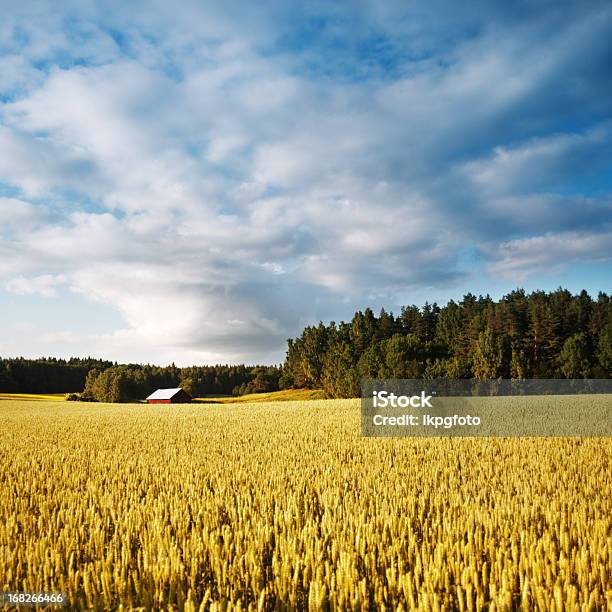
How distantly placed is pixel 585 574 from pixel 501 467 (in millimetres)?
6155

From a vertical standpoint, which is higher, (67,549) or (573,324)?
(573,324)

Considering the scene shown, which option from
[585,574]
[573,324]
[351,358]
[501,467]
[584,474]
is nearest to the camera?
[585,574]

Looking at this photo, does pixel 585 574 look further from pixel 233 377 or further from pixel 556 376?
pixel 233 377

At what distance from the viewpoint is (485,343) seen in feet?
223

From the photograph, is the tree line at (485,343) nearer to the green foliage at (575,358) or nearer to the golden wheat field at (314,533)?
the green foliage at (575,358)

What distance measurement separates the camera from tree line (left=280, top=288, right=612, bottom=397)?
6744 centimetres

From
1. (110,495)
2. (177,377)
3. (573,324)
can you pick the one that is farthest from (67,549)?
(177,377)

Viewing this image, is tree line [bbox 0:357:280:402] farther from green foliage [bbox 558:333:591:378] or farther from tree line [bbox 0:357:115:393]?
green foliage [bbox 558:333:591:378]


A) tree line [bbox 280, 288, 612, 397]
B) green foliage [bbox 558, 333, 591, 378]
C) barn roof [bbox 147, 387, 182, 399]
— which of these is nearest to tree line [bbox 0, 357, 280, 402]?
barn roof [bbox 147, 387, 182, 399]

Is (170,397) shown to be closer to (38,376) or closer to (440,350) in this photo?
(440,350)

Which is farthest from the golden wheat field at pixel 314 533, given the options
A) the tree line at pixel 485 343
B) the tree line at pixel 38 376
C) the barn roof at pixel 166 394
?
the tree line at pixel 38 376

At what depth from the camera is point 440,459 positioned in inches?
450

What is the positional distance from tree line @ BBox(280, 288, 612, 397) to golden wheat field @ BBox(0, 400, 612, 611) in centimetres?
6151

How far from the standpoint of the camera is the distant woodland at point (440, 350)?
67875mm
